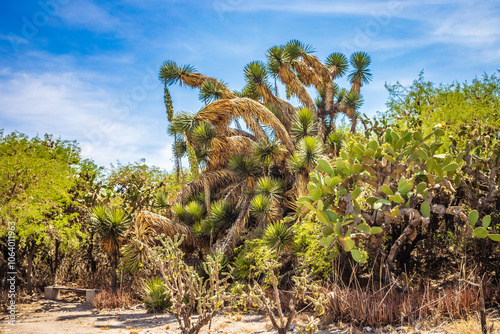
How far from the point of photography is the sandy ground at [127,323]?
20.4ft

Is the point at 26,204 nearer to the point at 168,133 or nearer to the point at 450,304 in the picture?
the point at 168,133

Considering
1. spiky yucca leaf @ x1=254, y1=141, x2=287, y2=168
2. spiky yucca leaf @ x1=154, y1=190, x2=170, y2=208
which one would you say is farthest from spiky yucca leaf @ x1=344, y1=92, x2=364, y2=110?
spiky yucca leaf @ x1=154, y1=190, x2=170, y2=208

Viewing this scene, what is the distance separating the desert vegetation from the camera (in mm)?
5922

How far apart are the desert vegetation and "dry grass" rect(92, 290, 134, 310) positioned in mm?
38

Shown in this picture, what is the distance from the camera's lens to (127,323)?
29.7 feet

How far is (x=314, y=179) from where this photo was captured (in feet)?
18.9

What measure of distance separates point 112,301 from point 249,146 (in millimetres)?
6437

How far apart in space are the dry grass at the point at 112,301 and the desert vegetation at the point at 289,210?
38 mm

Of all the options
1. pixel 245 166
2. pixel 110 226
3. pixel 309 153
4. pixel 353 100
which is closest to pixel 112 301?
pixel 110 226

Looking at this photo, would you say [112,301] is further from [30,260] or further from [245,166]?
[245,166]

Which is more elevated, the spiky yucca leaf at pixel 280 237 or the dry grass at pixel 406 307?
the spiky yucca leaf at pixel 280 237

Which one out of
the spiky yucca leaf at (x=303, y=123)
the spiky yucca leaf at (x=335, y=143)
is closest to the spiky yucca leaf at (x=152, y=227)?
the spiky yucca leaf at (x=303, y=123)

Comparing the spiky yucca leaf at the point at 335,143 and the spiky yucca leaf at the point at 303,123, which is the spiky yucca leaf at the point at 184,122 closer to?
the spiky yucca leaf at the point at 303,123

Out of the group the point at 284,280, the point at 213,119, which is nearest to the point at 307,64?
the point at 213,119
